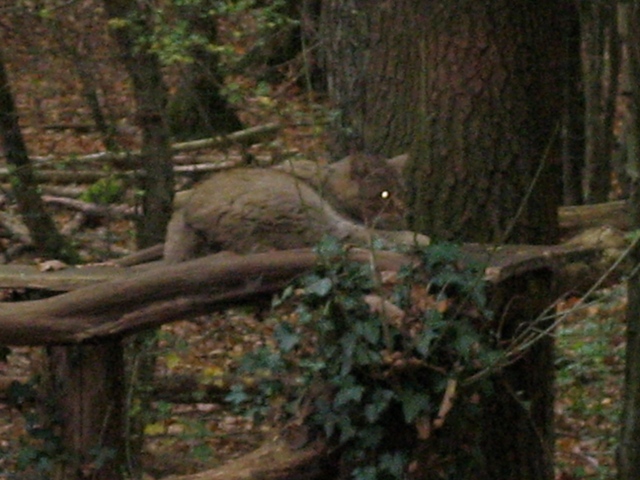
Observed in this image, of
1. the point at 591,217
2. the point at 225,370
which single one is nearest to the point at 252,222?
the point at 225,370

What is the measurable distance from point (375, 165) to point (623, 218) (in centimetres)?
260

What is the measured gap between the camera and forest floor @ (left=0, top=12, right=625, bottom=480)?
19.3 feet

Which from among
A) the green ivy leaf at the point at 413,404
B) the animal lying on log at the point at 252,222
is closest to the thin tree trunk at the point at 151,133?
the animal lying on log at the point at 252,222

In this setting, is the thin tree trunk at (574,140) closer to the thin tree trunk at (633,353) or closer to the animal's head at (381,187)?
the thin tree trunk at (633,353)

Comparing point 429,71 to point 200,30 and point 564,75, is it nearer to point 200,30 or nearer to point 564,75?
point 564,75

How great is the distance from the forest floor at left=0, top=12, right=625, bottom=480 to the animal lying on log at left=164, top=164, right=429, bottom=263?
0.34m

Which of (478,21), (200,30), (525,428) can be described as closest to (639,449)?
(525,428)

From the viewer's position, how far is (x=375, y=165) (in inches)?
188

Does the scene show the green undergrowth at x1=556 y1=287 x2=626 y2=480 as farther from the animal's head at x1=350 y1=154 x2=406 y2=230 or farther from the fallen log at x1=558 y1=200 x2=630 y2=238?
the animal's head at x1=350 y1=154 x2=406 y2=230

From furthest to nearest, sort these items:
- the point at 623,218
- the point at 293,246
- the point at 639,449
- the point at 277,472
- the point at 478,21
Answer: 1. the point at 623,218
2. the point at 639,449
3. the point at 293,246
4. the point at 478,21
5. the point at 277,472

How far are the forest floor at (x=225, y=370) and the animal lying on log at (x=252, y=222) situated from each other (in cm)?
34

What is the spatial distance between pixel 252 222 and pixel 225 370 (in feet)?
7.97

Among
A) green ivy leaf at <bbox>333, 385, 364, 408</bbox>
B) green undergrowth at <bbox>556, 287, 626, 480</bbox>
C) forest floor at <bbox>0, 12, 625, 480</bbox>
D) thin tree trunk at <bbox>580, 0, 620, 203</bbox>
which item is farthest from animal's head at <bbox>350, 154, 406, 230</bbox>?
thin tree trunk at <bbox>580, 0, 620, 203</bbox>

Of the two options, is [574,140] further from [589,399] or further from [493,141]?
[493,141]
